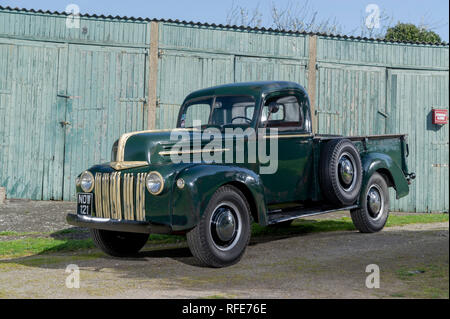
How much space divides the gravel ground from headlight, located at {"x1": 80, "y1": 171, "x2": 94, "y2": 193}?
2.64 feet

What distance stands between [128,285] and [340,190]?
3.26 metres

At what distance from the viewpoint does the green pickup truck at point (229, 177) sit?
517 centimetres

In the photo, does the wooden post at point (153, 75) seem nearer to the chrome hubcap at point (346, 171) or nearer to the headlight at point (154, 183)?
the chrome hubcap at point (346, 171)

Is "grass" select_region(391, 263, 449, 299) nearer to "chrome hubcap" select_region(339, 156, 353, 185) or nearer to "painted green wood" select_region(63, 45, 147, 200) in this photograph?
"chrome hubcap" select_region(339, 156, 353, 185)

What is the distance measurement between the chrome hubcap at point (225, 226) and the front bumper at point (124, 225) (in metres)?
0.48

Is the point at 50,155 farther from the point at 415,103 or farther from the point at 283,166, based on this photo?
the point at 415,103

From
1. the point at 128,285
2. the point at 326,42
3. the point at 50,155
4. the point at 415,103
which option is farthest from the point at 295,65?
the point at 128,285

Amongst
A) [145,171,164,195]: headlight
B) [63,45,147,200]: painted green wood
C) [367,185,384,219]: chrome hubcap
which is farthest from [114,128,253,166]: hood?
[63,45,147,200]: painted green wood

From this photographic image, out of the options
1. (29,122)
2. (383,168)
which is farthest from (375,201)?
(29,122)

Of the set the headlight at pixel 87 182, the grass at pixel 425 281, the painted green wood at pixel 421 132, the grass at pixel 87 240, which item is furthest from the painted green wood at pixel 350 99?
the grass at pixel 425 281

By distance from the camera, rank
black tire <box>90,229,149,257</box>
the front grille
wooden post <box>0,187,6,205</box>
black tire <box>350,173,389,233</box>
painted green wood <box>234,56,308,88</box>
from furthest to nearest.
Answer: painted green wood <box>234,56,308,88</box>, wooden post <box>0,187,6,205</box>, black tire <box>350,173,389,233</box>, black tire <box>90,229,149,257</box>, the front grille

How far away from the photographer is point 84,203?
18.7 ft

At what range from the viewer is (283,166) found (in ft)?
21.2

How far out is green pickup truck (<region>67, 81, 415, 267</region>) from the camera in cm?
517
